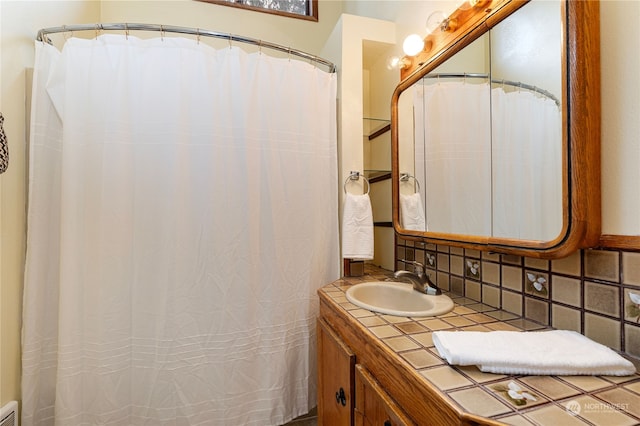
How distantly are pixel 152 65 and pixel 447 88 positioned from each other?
1.34 meters

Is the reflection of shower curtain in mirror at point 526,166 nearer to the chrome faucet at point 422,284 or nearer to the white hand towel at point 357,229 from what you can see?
the chrome faucet at point 422,284

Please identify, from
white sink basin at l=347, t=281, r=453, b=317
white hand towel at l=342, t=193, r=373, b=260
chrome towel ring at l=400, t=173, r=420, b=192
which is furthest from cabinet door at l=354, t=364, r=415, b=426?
chrome towel ring at l=400, t=173, r=420, b=192

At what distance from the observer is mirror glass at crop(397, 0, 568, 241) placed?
2.74 ft

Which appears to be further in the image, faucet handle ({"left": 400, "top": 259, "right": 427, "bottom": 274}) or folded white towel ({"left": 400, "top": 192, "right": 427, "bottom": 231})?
folded white towel ({"left": 400, "top": 192, "right": 427, "bottom": 231})

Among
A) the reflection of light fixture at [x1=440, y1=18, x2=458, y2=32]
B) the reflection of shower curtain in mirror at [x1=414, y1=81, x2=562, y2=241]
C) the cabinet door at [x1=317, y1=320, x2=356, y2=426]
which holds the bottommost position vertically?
the cabinet door at [x1=317, y1=320, x2=356, y2=426]

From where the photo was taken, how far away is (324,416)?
129 cm

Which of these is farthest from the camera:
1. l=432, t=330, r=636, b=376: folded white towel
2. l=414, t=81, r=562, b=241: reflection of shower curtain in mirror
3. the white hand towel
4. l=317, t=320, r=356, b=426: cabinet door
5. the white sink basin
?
the white hand towel

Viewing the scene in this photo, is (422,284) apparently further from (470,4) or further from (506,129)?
(470,4)

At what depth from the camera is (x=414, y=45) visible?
4.58ft

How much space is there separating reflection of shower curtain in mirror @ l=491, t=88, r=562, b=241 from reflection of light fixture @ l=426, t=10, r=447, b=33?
0.49m

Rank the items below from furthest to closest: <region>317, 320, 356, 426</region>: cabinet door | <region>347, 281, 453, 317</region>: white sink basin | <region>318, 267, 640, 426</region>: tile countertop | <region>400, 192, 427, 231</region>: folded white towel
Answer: <region>400, 192, 427, 231</region>: folded white towel → <region>347, 281, 453, 317</region>: white sink basin → <region>317, 320, 356, 426</region>: cabinet door → <region>318, 267, 640, 426</region>: tile countertop

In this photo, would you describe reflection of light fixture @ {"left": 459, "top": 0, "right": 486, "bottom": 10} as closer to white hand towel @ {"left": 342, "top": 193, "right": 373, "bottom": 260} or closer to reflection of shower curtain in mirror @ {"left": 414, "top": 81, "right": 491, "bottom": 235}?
reflection of shower curtain in mirror @ {"left": 414, "top": 81, "right": 491, "bottom": 235}

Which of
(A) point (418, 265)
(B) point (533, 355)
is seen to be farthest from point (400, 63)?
(B) point (533, 355)

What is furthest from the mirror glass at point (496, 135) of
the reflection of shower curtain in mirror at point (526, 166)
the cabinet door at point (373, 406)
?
the cabinet door at point (373, 406)
